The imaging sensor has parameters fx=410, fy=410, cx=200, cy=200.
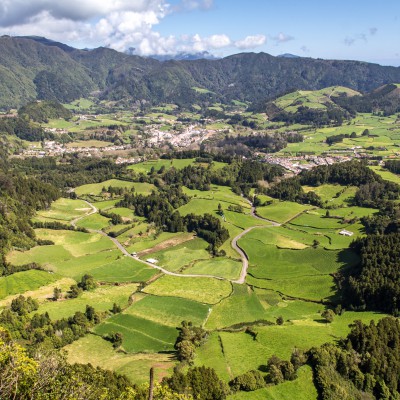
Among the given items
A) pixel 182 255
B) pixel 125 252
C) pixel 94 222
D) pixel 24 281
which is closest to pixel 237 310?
pixel 182 255

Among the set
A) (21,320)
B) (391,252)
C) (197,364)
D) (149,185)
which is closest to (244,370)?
(197,364)

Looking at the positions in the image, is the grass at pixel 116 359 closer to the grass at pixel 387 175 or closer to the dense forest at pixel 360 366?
the dense forest at pixel 360 366

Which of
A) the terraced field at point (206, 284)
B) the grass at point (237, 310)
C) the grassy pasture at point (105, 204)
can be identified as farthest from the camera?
the grassy pasture at point (105, 204)

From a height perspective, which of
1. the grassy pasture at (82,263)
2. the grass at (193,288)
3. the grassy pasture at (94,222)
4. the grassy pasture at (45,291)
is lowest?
the grass at (193,288)

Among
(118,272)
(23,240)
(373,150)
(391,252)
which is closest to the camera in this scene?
(391,252)

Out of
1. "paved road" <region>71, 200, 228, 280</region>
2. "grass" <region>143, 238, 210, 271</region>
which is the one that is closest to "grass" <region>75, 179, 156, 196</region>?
"paved road" <region>71, 200, 228, 280</region>

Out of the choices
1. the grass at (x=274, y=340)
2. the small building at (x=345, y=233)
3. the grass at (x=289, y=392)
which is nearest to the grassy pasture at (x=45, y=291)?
the grass at (x=274, y=340)

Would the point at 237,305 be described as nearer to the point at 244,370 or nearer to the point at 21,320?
the point at 244,370
